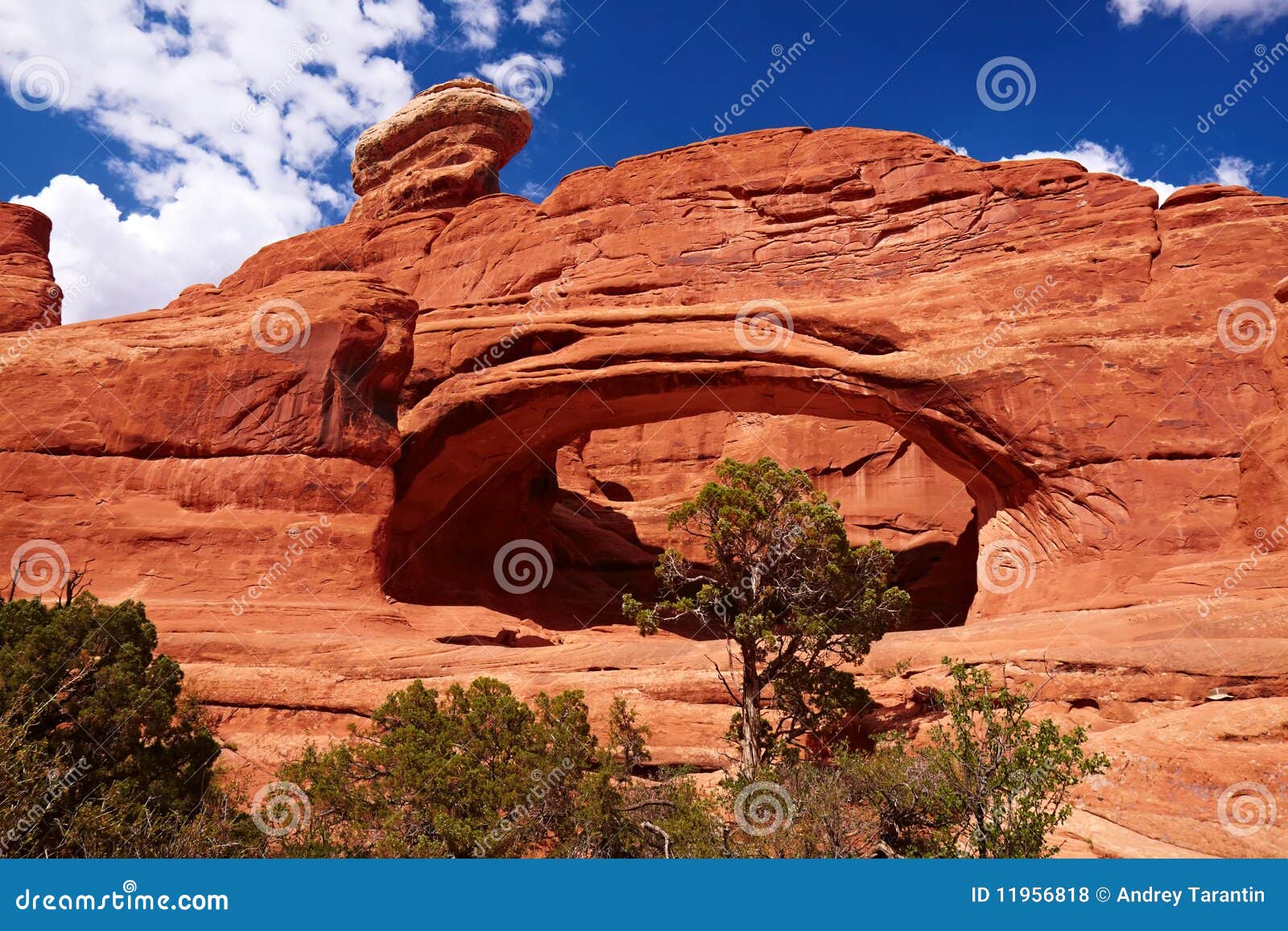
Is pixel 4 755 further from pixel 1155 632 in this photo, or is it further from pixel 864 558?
pixel 1155 632

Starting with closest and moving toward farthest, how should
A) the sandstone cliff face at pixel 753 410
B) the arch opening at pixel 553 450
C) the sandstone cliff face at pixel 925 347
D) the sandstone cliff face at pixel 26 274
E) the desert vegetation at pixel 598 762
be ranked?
the desert vegetation at pixel 598 762
the sandstone cliff face at pixel 753 410
the sandstone cliff face at pixel 925 347
the arch opening at pixel 553 450
the sandstone cliff face at pixel 26 274

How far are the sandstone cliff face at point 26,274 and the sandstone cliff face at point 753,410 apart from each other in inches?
495

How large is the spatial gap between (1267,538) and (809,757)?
7676mm

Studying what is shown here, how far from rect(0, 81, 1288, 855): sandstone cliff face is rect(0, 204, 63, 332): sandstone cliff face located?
1258 centimetres

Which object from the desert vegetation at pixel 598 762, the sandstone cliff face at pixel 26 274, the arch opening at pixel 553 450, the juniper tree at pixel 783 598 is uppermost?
the sandstone cliff face at pixel 26 274

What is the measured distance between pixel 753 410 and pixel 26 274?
95.0 feet

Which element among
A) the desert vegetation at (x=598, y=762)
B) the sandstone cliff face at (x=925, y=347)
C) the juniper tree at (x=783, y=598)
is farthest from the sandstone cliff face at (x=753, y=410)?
the desert vegetation at (x=598, y=762)

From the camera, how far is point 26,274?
34.0m

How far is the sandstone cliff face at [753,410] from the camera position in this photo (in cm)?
1285

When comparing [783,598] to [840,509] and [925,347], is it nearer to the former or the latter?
[925,347]

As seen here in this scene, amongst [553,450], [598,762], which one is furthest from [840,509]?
[598,762]

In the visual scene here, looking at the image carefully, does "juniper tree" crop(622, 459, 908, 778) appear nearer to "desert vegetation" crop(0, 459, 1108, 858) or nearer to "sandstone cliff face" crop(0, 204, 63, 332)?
"desert vegetation" crop(0, 459, 1108, 858)

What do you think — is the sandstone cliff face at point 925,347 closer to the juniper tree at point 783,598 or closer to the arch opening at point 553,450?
the arch opening at point 553,450

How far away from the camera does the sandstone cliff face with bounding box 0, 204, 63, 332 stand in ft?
98.1
